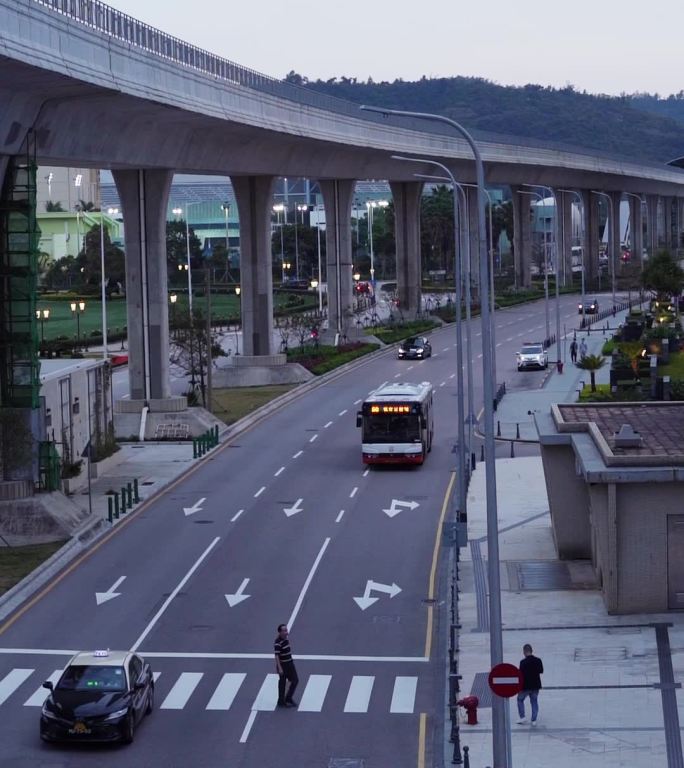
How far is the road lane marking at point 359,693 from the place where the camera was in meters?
27.0

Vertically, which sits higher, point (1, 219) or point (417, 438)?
point (1, 219)

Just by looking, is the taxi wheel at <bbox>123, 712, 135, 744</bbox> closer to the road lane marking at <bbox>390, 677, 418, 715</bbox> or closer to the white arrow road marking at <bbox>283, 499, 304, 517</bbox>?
the road lane marking at <bbox>390, 677, 418, 715</bbox>

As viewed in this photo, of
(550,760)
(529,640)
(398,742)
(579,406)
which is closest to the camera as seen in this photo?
(550,760)

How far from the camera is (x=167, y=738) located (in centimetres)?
2519

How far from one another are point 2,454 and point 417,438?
53.3 ft

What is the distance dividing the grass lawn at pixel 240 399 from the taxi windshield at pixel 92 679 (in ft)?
129

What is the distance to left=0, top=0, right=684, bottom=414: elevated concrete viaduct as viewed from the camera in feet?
132

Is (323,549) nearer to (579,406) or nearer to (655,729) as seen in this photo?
(579,406)

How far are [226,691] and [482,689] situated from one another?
4.54 meters

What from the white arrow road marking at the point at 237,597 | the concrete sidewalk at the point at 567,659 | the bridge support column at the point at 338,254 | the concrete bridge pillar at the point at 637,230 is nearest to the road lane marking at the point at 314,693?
the concrete sidewalk at the point at 567,659

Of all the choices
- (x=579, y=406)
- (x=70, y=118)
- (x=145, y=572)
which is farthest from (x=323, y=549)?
(x=70, y=118)

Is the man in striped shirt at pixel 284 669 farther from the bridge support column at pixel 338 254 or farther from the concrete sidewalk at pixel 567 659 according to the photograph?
the bridge support column at pixel 338 254

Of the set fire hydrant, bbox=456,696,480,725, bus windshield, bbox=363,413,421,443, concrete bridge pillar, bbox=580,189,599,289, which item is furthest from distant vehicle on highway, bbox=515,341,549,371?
concrete bridge pillar, bbox=580,189,599,289

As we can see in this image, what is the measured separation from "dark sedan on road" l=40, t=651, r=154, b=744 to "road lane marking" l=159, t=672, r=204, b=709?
106cm
